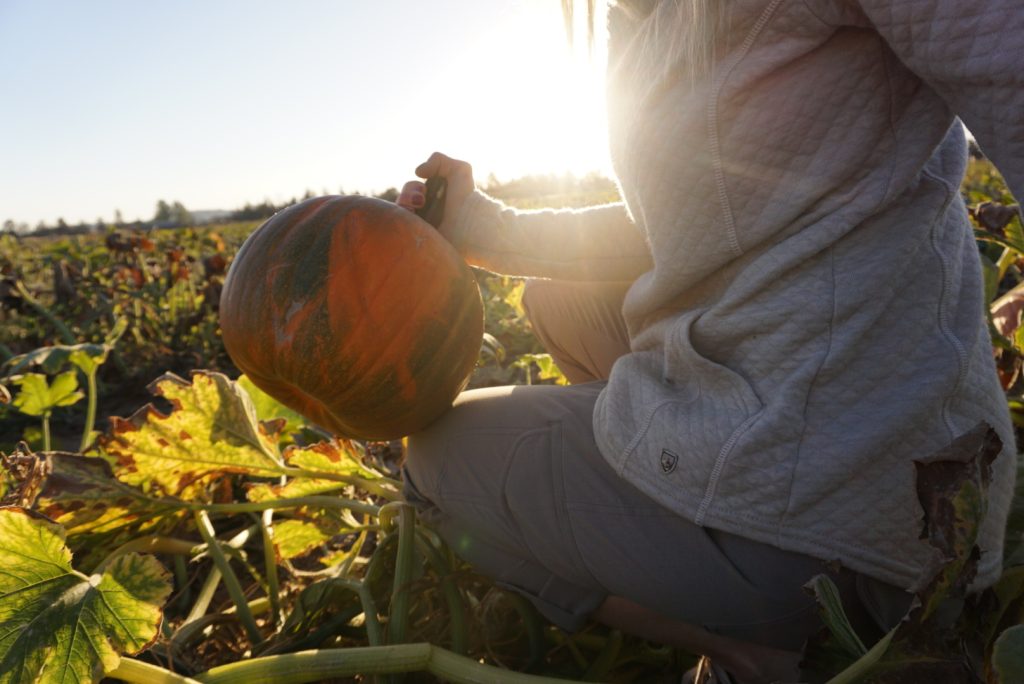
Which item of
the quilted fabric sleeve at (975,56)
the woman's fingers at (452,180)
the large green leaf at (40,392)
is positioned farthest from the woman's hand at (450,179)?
the large green leaf at (40,392)

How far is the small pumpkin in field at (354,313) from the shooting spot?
146 cm

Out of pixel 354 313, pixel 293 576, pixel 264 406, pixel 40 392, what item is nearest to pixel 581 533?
pixel 354 313

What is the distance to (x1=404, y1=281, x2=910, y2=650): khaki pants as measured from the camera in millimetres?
1131

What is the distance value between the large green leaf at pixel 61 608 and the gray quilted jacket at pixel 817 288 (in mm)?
758

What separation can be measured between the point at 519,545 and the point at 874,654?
0.63 meters

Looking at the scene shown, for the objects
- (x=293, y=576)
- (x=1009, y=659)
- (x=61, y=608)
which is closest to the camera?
(x=1009, y=659)

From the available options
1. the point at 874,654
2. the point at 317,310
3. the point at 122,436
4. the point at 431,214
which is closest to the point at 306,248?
the point at 317,310

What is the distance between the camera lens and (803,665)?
3.38 ft

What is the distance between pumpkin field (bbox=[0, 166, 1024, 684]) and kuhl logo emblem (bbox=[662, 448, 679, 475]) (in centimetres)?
28

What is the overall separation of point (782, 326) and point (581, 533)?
17.6 inches

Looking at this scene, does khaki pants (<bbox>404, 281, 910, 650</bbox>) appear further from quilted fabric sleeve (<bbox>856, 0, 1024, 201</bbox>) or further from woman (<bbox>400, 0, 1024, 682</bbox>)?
quilted fabric sleeve (<bbox>856, 0, 1024, 201</bbox>)

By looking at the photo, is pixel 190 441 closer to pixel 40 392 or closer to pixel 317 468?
pixel 317 468

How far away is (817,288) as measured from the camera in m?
1.05

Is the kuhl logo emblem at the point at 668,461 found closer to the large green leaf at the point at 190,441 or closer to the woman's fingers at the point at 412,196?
the woman's fingers at the point at 412,196
